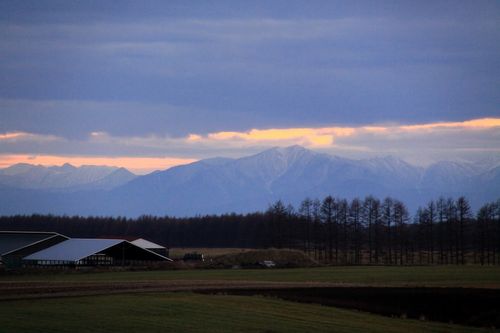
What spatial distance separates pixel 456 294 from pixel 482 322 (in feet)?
37.3

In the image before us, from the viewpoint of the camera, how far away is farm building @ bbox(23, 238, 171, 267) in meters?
100

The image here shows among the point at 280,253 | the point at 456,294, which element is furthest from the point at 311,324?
the point at 280,253

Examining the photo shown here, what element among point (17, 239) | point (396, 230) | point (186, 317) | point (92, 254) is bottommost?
point (186, 317)

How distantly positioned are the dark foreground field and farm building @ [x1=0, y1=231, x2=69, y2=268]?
5066cm

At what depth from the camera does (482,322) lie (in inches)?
1577

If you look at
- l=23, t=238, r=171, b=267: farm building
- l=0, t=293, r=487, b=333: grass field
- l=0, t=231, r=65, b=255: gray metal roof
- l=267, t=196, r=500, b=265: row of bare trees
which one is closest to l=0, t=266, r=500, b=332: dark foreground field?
l=0, t=293, r=487, b=333: grass field

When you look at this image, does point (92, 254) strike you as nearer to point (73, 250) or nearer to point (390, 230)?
point (73, 250)

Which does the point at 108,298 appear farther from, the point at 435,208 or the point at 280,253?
the point at 435,208

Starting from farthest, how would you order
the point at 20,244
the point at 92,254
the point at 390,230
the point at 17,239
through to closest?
the point at 390,230 < the point at 17,239 < the point at 20,244 < the point at 92,254

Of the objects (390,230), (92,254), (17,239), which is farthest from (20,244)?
(390,230)

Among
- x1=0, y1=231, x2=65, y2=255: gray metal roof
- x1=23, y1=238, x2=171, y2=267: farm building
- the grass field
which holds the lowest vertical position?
the grass field

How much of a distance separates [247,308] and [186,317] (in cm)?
564

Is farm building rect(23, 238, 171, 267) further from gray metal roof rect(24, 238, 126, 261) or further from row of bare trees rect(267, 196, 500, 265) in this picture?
row of bare trees rect(267, 196, 500, 265)

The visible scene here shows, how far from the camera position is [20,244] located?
111m
